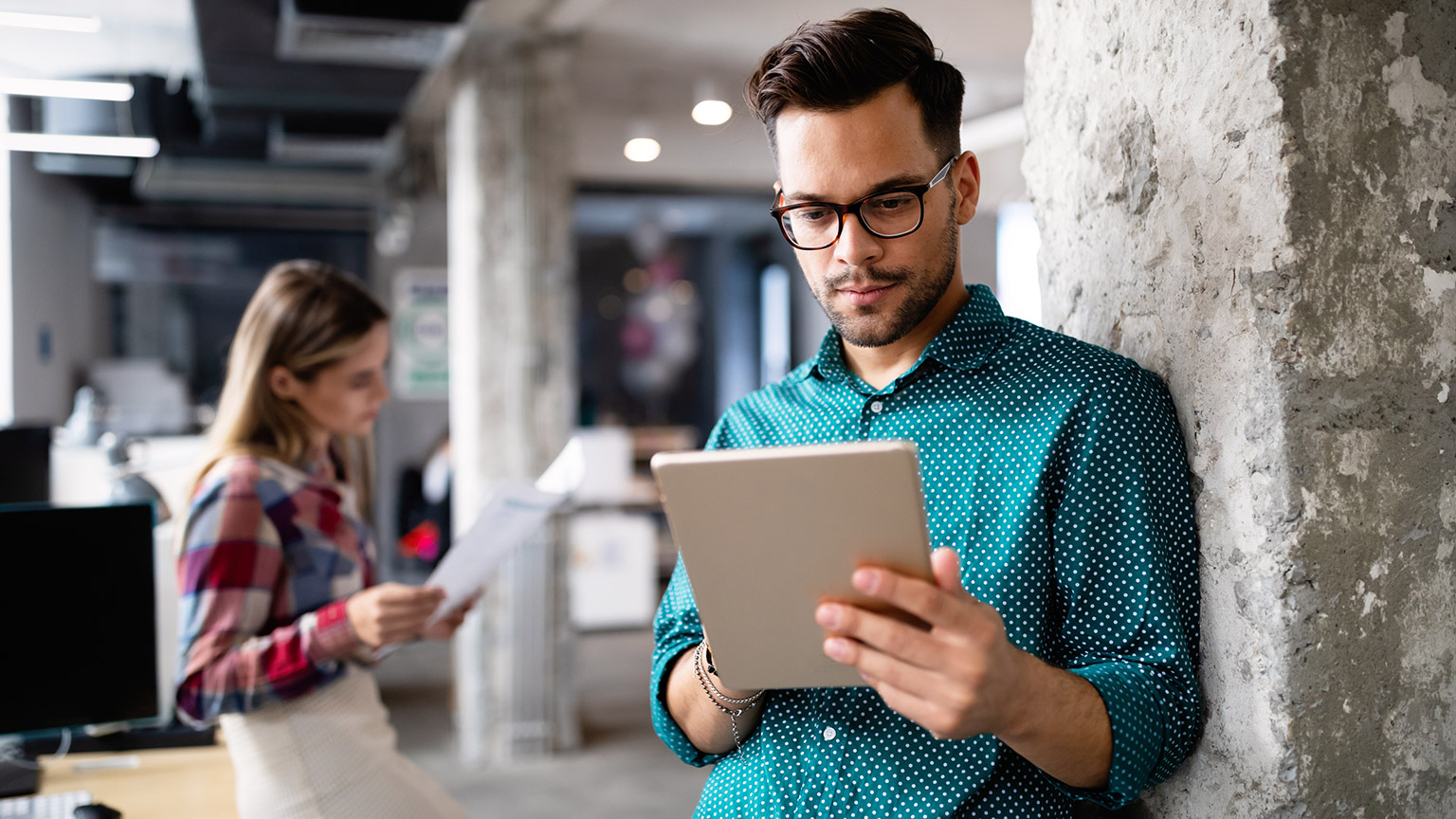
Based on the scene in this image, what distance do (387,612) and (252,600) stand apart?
236 mm

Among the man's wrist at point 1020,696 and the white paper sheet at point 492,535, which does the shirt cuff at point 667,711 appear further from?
the white paper sheet at point 492,535

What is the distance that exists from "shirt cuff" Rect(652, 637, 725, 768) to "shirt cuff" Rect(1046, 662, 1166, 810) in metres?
0.48

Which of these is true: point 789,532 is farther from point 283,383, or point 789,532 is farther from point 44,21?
point 44,21

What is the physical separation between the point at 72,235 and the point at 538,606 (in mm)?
5534

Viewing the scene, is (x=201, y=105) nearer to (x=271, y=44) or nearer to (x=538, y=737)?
(x=271, y=44)

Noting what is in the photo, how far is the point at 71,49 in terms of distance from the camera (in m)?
5.79

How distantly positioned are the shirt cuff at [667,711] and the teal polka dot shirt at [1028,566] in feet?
0.20

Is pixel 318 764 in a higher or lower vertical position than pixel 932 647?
lower

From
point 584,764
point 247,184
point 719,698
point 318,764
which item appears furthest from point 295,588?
point 247,184

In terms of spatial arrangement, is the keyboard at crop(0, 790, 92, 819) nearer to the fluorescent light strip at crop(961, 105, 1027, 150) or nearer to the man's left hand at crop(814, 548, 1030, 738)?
the man's left hand at crop(814, 548, 1030, 738)

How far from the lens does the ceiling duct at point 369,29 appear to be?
12.0ft

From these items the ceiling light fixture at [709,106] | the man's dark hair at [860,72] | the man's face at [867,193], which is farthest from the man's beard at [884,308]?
the ceiling light fixture at [709,106]

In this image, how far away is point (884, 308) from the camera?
1.23m

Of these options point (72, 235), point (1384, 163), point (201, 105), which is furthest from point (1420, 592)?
point (72, 235)
